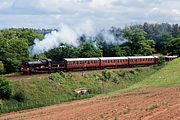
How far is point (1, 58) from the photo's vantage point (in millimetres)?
66375

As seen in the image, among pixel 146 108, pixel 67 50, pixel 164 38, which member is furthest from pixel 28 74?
pixel 164 38

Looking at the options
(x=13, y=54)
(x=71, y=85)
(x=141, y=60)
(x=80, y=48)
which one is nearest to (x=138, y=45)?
(x=80, y=48)

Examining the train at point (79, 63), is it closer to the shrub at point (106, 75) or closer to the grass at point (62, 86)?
the grass at point (62, 86)

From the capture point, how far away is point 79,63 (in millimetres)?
57031

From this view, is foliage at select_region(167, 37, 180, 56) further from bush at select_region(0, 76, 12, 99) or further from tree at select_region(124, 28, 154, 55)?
bush at select_region(0, 76, 12, 99)

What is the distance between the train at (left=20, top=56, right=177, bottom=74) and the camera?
5241cm

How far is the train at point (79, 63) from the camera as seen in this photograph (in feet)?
172

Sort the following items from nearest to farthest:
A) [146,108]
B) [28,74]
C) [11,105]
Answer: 1. [146,108]
2. [11,105]
3. [28,74]

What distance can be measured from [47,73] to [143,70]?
15.6 metres

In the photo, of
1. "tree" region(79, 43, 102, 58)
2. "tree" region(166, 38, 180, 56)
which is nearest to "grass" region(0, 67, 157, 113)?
"tree" region(79, 43, 102, 58)

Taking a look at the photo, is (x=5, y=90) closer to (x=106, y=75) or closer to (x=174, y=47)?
(x=106, y=75)

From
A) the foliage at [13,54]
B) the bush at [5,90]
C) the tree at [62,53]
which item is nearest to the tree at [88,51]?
the tree at [62,53]

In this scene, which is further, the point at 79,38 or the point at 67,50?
the point at 79,38

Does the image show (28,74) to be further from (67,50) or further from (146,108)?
(146,108)
